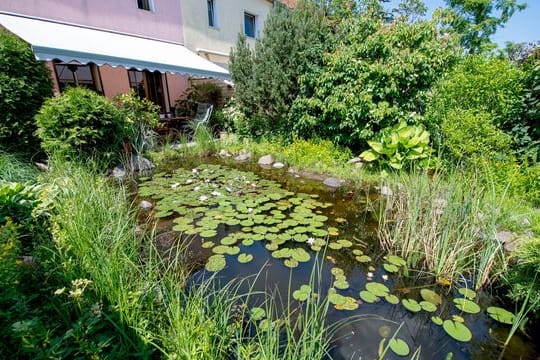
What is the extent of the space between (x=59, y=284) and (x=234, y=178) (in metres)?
3.73

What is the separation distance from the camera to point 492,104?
13.8ft

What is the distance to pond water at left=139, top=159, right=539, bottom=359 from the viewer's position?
1.94 meters

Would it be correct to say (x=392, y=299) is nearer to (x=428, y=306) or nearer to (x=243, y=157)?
(x=428, y=306)

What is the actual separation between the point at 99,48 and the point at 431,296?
7.94m

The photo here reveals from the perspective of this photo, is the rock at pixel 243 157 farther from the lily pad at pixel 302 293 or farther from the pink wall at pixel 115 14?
the pink wall at pixel 115 14

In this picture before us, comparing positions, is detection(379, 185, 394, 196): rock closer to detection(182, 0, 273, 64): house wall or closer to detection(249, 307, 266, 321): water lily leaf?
Answer: detection(249, 307, 266, 321): water lily leaf

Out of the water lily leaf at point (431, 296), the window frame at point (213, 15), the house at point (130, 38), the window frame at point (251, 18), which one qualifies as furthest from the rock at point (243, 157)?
the window frame at point (251, 18)

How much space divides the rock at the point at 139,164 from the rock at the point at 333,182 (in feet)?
13.0

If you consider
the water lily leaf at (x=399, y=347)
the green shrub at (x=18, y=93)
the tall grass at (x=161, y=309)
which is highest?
the green shrub at (x=18, y=93)

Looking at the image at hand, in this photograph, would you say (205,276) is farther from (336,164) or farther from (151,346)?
(336,164)

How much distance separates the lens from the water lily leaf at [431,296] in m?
2.26

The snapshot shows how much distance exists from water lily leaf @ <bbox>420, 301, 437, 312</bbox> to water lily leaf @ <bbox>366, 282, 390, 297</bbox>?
0.90 ft

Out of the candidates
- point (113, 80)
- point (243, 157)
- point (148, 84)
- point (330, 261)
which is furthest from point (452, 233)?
point (148, 84)

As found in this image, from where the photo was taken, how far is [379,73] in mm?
5027
